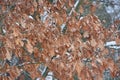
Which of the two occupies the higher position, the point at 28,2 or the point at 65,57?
the point at 28,2

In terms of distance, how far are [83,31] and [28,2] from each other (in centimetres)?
110

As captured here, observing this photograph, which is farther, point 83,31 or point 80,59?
point 83,31

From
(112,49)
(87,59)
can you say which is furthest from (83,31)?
(112,49)

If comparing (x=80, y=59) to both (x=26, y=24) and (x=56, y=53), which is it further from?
(x=26, y=24)

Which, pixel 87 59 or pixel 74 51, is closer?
pixel 74 51

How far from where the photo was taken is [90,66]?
579 centimetres

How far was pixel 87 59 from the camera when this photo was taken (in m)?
5.70

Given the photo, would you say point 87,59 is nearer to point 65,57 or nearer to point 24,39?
point 65,57

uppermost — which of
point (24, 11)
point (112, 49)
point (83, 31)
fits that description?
point (24, 11)

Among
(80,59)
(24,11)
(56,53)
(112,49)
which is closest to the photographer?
(80,59)

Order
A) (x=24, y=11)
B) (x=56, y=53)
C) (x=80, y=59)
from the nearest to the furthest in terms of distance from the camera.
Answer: (x=80, y=59), (x=56, y=53), (x=24, y=11)

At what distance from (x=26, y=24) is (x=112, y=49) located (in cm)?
303

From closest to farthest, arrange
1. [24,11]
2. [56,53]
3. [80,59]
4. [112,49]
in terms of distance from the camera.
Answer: [80,59], [56,53], [24,11], [112,49]

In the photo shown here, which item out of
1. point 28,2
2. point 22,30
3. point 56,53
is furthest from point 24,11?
point 56,53
